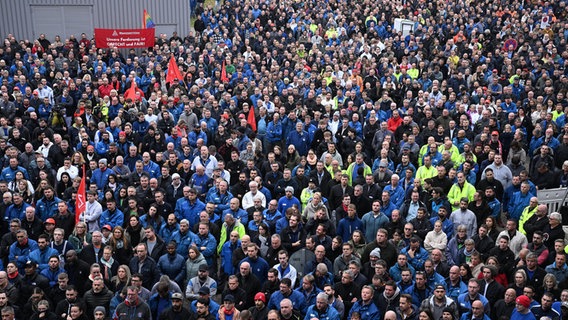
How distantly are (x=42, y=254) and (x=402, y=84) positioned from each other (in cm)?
1251

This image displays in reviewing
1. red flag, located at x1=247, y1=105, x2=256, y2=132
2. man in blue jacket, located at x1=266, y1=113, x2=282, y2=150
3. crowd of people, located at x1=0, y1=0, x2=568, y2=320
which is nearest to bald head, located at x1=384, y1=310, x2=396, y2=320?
crowd of people, located at x1=0, y1=0, x2=568, y2=320

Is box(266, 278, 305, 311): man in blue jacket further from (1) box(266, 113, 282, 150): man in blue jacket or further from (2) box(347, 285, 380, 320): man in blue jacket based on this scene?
(1) box(266, 113, 282, 150): man in blue jacket

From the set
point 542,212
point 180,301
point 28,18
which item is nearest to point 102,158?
point 180,301

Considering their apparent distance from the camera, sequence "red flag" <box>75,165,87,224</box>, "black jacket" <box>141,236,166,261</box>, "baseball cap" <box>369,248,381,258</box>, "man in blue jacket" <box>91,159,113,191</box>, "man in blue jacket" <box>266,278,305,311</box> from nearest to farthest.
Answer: "man in blue jacket" <box>266,278,305,311</box> → "baseball cap" <box>369,248,381,258</box> → "black jacket" <box>141,236,166,261</box> → "red flag" <box>75,165,87,224</box> → "man in blue jacket" <box>91,159,113,191</box>

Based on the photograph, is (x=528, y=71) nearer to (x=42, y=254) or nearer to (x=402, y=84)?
(x=402, y=84)

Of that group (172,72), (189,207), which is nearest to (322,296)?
(189,207)

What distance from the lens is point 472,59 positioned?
23.4m

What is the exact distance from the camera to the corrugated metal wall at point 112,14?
24781mm

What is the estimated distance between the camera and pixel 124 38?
23703mm

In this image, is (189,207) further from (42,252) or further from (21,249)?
(21,249)

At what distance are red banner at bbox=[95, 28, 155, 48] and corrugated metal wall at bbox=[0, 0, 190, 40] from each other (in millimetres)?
2377

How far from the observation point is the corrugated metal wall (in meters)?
24.8

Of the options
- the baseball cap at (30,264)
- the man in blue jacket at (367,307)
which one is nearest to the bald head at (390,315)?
the man in blue jacket at (367,307)

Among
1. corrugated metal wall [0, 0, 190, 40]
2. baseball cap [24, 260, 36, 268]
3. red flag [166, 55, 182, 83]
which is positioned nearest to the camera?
baseball cap [24, 260, 36, 268]
